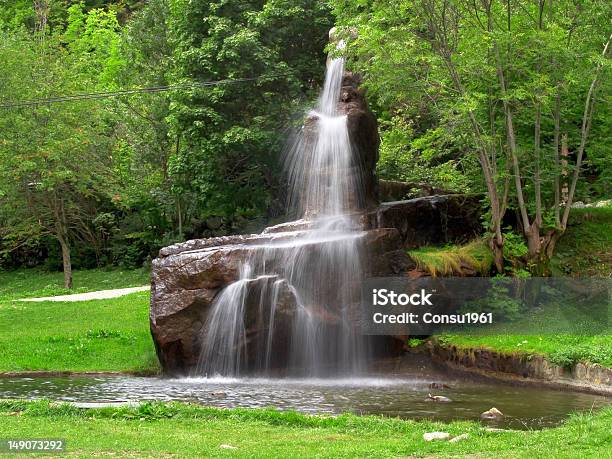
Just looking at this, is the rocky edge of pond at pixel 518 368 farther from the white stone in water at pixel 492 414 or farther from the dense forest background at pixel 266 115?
the dense forest background at pixel 266 115

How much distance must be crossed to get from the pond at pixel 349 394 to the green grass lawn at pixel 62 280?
49.3ft

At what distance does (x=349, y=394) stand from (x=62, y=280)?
945 inches

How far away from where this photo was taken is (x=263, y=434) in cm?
1012

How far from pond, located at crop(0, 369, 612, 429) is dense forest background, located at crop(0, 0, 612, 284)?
19.2 ft

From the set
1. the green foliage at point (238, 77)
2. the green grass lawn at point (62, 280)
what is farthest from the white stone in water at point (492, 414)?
the green grass lawn at point (62, 280)

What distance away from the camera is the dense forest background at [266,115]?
1891 cm

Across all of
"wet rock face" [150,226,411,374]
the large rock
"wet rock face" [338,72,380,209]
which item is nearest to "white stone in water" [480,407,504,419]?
"wet rock face" [150,226,411,374]

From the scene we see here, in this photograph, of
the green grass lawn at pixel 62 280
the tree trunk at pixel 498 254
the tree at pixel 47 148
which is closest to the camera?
the tree trunk at pixel 498 254

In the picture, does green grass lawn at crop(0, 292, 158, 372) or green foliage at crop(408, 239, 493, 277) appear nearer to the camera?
green grass lawn at crop(0, 292, 158, 372)

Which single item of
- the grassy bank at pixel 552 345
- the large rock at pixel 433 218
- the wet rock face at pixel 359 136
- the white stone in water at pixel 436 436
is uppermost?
the wet rock face at pixel 359 136

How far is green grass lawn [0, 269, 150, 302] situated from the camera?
32312mm

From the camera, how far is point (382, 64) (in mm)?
18750

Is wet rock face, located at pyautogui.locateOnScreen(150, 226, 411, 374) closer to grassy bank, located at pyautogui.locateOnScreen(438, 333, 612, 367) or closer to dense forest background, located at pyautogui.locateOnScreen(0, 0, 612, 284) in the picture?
grassy bank, located at pyautogui.locateOnScreen(438, 333, 612, 367)

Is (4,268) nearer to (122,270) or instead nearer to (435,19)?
(122,270)
